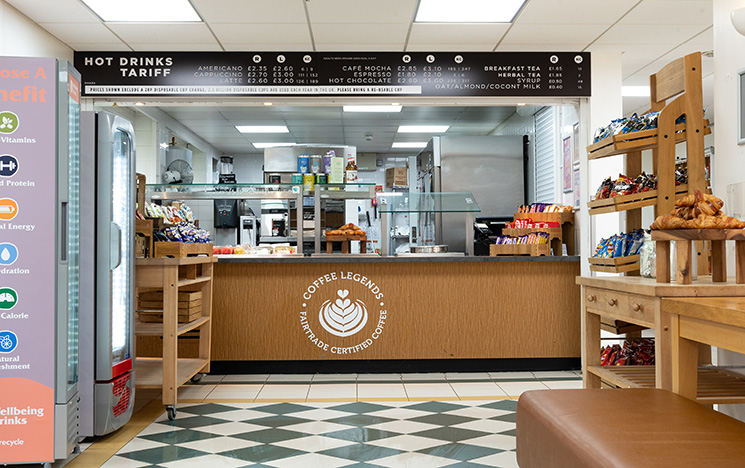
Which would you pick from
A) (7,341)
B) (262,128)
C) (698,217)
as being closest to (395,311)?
(7,341)

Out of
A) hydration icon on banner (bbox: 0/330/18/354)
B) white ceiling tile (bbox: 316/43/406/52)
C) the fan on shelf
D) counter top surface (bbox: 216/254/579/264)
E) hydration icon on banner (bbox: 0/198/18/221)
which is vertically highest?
white ceiling tile (bbox: 316/43/406/52)

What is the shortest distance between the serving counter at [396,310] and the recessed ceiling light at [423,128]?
5.61 meters

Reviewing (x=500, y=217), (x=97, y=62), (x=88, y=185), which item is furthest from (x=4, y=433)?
(x=500, y=217)

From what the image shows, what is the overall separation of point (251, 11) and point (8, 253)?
2.47 m

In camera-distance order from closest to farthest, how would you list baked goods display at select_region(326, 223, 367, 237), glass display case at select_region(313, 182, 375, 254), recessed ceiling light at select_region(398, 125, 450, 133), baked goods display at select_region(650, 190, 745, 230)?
baked goods display at select_region(650, 190, 745, 230)
glass display case at select_region(313, 182, 375, 254)
baked goods display at select_region(326, 223, 367, 237)
recessed ceiling light at select_region(398, 125, 450, 133)

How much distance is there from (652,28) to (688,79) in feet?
7.29

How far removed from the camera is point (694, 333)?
2143mm

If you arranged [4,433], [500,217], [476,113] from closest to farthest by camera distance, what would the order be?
[4,433], [500,217], [476,113]

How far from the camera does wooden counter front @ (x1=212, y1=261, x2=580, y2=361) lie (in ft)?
17.5

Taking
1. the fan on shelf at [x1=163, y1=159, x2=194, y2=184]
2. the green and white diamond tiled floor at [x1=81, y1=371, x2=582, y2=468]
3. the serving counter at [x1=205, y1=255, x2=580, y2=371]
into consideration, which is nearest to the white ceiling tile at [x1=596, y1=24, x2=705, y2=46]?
the serving counter at [x1=205, y1=255, x2=580, y2=371]

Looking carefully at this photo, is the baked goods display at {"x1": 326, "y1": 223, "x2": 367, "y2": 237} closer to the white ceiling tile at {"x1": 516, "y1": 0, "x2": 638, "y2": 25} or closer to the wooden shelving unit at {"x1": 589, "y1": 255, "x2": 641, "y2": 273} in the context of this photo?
the white ceiling tile at {"x1": 516, "y1": 0, "x2": 638, "y2": 25}

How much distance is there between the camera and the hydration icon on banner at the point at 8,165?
9.76 ft

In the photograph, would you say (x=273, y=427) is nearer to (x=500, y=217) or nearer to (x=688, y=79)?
(x=688, y=79)

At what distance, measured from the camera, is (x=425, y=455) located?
3275 millimetres
